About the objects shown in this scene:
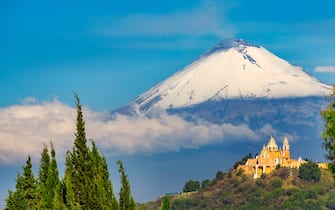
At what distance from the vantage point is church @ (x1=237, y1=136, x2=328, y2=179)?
179750mm

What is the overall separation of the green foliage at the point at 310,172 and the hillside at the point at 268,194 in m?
1.52

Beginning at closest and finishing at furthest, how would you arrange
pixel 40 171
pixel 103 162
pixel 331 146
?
1. pixel 331 146
2. pixel 103 162
3. pixel 40 171

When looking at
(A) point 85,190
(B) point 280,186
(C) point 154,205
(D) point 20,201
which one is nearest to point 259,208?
(B) point 280,186

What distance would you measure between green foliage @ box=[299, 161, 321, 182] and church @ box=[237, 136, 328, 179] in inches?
74.2

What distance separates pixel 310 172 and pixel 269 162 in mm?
8007

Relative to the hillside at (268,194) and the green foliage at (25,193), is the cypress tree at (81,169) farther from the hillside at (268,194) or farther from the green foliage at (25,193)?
the hillside at (268,194)

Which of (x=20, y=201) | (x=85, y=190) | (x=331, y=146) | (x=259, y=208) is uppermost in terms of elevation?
(x=259, y=208)

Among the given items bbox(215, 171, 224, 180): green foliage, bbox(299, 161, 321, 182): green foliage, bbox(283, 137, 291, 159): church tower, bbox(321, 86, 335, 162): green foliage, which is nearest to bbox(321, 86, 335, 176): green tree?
bbox(321, 86, 335, 162): green foliage

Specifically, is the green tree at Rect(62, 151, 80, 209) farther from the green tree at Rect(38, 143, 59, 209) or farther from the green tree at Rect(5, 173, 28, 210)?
the green tree at Rect(5, 173, 28, 210)

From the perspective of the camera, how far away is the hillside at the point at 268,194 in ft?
571

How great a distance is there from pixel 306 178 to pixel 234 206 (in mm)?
15378

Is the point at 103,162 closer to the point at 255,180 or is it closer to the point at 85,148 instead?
the point at 85,148

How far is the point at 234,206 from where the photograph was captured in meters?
182

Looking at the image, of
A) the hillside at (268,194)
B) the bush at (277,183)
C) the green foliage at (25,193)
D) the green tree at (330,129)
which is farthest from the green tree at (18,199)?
the bush at (277,183)
